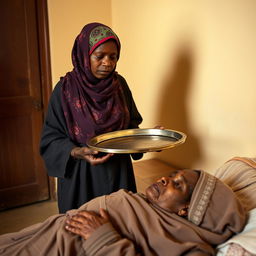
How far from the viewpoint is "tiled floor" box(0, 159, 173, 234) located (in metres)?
2.13

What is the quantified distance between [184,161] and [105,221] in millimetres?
1155

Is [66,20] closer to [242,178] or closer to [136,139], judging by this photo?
[136,139]

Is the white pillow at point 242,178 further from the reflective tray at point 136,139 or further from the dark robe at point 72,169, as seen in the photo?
the dark robe at point 72,169

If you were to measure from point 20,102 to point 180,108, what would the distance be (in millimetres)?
1591

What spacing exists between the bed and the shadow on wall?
1.66 feet

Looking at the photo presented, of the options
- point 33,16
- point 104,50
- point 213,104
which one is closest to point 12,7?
point 33,16

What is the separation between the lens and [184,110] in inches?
84.4

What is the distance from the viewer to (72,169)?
169cm

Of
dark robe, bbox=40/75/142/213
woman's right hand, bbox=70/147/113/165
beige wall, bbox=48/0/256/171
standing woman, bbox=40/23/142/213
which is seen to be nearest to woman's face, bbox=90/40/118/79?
standing woman, bbox=40/23/142/213

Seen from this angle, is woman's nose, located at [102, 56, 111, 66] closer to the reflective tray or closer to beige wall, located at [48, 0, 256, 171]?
the reflective tray

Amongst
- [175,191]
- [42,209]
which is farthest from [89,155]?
[42,209]

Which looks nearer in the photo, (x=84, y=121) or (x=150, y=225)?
(x=150, y=225)

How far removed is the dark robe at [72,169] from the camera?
1.66m

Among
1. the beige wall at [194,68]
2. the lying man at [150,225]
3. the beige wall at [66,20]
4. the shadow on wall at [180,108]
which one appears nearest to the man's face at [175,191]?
the lying man at [150,225]
